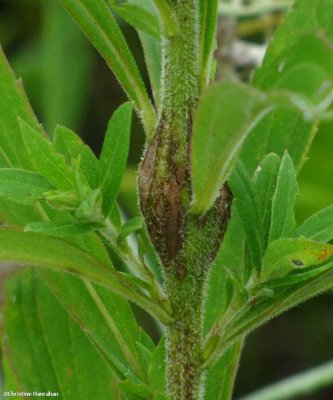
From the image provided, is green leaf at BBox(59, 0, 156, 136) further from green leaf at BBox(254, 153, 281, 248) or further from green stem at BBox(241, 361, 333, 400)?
green stem at BBox(241, 361, 333, 400)

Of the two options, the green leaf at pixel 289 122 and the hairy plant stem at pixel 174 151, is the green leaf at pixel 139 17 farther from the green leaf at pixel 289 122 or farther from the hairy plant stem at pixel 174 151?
the green leaf at pixel 289 122

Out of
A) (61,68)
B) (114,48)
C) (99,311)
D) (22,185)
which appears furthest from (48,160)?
(61,68)

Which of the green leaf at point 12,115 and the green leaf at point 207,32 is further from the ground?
the green leaf at point 12,115

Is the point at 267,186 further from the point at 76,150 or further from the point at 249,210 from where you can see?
the point at 76,150

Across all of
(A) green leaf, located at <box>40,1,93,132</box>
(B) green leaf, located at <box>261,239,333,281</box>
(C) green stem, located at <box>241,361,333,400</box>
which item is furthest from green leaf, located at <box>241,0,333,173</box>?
(A) green leaf, located at <box>40,1,93,132</box>

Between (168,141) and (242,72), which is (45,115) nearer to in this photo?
(242,72)

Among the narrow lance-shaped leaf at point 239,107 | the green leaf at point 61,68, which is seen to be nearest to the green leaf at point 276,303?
the narrow lance-shaped leaf at point 239,107

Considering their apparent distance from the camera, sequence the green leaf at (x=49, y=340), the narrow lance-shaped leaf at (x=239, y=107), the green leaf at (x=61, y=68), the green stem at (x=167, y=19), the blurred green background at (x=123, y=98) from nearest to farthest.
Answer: the narrow lance-shaped leaf at (x=239, y=107)
the green stem at (x=167, y=19)
the green leaf at (x=49, y=340)
the blurred green background at (x=123, y=98)
the green leaf at (x=61, y=68)
